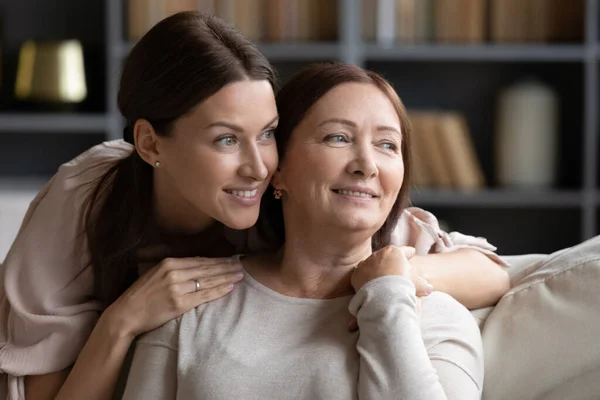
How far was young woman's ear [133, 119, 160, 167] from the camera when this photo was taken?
1.62m

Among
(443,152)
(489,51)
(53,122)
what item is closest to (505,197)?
(443,152)

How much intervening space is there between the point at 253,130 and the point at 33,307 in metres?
0.53

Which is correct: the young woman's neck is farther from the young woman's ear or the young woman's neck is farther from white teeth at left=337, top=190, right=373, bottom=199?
white teeth at left=337, top=190, right=373, bottom=199

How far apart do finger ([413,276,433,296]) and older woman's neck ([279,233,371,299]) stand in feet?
0.39

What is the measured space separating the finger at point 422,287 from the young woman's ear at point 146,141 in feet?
1.53

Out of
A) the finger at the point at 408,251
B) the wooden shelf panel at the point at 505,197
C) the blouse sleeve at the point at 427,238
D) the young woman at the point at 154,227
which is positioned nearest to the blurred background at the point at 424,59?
the wooden shelf panel at the point at 505,197

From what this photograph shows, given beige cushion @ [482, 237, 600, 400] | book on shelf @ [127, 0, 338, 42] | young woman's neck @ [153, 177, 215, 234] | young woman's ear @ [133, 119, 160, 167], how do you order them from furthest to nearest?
book on shelf @ [127, 0, 338, 42], young woman's neck @ [153, 177, 215, 234], young woman's ear @ [133, 119, 160, 167], beige cushion @ [482, 237, 600, 400]

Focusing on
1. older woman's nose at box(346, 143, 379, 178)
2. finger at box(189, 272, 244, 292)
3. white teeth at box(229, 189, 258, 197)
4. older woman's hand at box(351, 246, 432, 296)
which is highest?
older woman's nose at box(346, 143, 379, 178)

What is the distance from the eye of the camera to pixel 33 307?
68.5 inches

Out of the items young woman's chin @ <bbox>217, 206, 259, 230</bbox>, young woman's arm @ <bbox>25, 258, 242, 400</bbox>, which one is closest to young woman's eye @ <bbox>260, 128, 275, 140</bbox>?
young woman's chin @ <bbox>217, 206, 259, 230</bbox>

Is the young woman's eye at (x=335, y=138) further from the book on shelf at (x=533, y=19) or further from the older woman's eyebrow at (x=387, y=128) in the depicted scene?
the book on shelf at (x=533, y=19)


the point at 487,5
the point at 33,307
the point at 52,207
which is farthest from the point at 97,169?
the point at 487,5

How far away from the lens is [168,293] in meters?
1.58

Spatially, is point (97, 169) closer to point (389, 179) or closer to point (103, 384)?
point (103, 384)
